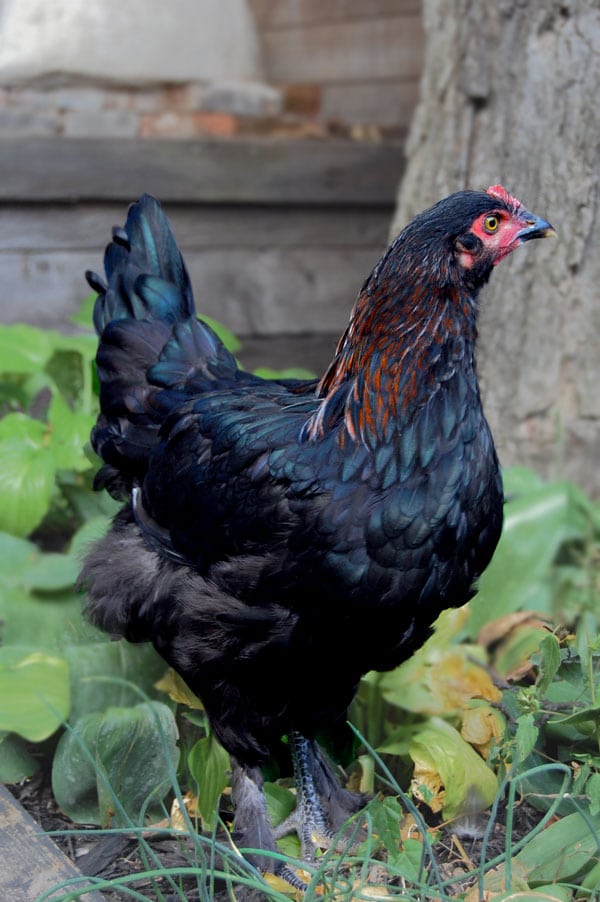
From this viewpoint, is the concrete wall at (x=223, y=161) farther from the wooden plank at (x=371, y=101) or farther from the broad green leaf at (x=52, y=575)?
the broad green leaf at (x=52, y=575)

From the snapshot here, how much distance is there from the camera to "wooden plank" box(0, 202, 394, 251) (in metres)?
4.60

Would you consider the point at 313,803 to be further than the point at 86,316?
No

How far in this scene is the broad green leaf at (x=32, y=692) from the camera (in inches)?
93.5

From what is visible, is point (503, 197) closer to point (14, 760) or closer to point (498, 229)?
point (498, 229)

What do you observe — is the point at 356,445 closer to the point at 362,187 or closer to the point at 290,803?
the point at 290,803

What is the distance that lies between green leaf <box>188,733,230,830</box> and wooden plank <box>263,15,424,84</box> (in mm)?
4369

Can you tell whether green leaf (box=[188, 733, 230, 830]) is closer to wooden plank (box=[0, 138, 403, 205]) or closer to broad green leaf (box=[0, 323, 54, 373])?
broad green leaf (box=[0, 323, 54, 373])

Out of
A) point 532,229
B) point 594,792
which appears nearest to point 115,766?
point 594,792

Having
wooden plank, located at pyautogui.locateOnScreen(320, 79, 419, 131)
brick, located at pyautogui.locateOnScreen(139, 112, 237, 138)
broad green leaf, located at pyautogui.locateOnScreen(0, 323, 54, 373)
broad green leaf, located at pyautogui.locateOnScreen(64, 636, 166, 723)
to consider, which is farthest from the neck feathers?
wooden plank, located at pyautogui.locateOnScreen(320, 79, 419, 131)

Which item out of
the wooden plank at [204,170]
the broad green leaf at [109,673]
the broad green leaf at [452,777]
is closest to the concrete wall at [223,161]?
the wooden plank at [204,170]

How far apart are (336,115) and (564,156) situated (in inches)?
98.6

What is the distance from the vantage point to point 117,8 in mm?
4723

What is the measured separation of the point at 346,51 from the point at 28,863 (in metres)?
4.86

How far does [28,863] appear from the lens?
2.02 metres
